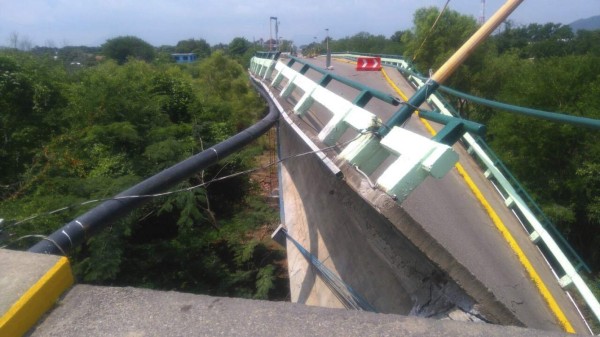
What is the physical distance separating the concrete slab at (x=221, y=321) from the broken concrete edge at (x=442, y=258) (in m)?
0.86

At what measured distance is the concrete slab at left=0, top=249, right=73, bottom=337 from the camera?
6.01 feet

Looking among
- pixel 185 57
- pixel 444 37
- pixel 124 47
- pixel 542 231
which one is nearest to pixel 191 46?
pixel 185 57

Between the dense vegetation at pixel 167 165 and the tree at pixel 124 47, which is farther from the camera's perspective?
the tree at pixel 124 47

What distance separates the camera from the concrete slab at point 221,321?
6.15 feet

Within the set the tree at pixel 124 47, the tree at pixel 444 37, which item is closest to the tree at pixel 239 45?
the tree at pixel 124 47

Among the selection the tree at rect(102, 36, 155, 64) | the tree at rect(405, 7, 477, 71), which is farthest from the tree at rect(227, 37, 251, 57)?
the tree at rect(405, 7, 477, 71)

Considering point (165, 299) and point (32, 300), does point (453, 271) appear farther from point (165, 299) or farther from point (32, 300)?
point (32, 300)

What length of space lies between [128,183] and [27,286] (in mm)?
8745

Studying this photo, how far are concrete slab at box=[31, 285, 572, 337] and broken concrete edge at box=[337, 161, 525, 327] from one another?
86cm

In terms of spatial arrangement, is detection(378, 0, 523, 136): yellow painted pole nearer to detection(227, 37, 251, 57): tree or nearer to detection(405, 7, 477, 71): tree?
detection(405, 7, 477, 71): tree

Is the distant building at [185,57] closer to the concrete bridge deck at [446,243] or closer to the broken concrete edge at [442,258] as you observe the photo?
the concrete bridge deck at [446,243]

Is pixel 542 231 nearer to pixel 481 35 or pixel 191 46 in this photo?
pixel 481 35

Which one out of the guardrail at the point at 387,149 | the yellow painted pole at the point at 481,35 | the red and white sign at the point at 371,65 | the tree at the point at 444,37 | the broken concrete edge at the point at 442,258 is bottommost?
the broken concrete edge at the point at 442,258

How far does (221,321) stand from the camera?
6.42ft
